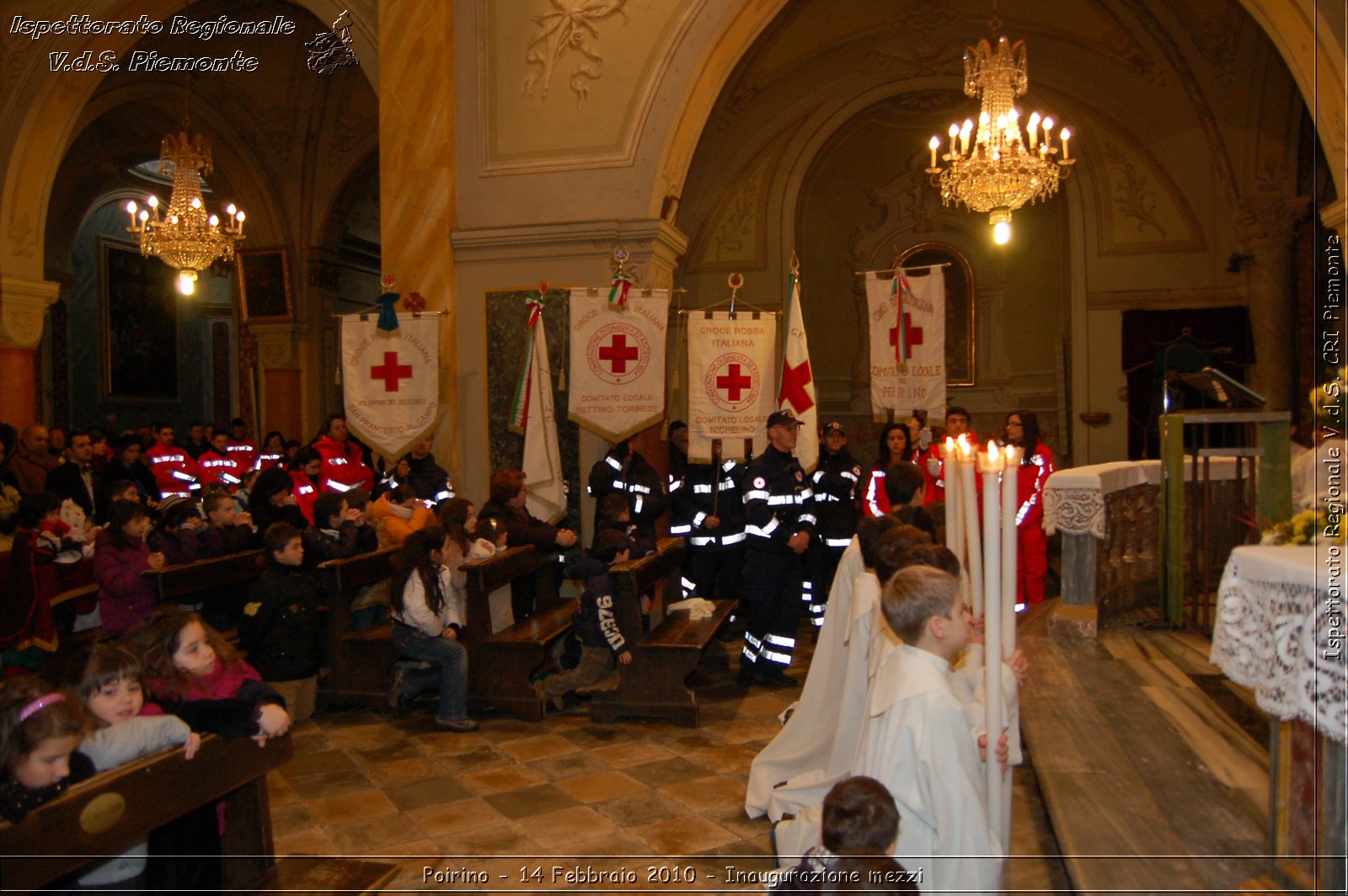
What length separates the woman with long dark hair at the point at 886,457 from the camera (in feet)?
26.0

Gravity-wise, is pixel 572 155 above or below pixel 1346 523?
above

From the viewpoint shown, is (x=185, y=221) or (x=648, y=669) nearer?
(x=648, y=669)

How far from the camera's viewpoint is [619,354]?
7.66m

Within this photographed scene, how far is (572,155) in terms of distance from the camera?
8.60 meters

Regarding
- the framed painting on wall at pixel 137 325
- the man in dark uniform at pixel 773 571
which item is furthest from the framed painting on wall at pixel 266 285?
the man in dark uniform at pixel 773 571

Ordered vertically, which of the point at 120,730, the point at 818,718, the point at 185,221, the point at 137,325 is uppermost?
the point at 185,221

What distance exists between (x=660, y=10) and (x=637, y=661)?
A: 5.62 m

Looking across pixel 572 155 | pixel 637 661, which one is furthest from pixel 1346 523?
pixel 572 155

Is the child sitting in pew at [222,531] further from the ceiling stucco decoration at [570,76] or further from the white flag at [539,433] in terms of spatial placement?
the ceiling stucco decoration at [570,76]

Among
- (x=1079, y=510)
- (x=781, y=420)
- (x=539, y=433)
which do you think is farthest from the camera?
(x=539, y=433)

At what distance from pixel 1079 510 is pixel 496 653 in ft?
11.5

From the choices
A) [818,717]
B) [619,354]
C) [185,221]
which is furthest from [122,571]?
[185,221]

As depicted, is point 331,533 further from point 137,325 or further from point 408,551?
point 137,325

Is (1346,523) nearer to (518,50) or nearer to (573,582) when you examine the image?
(573,582)
